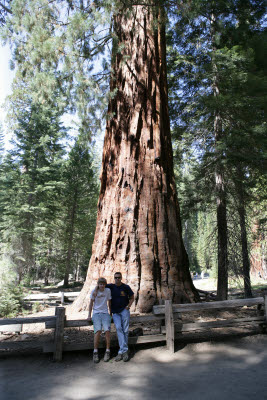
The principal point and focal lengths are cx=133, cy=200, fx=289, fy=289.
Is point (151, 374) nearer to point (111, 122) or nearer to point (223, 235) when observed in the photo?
point (111, 122)

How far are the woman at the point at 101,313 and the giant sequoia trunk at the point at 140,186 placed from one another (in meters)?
1.37

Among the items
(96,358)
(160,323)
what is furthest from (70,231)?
(96,358)

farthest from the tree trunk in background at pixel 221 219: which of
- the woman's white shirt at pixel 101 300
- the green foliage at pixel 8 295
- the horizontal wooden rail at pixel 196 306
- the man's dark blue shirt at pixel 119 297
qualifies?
the green foliage at pixel 8 295

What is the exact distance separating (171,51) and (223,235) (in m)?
8.03

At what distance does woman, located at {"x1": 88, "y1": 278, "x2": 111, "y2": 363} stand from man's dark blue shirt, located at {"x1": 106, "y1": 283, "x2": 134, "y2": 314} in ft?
0.30

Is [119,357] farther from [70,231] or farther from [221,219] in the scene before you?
A: [70,231]

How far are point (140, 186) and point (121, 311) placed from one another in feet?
10.0

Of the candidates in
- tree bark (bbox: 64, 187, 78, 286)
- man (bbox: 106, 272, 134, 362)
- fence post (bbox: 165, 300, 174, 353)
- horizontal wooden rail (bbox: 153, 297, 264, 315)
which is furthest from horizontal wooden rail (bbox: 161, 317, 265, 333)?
tree bark (bbox: 64, 187, 78, 286)

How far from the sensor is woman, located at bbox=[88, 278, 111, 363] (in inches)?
194

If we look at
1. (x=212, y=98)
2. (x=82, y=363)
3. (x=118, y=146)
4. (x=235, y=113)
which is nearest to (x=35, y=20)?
(x=118, y=146)

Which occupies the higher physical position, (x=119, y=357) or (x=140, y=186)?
(x=140, y=186)

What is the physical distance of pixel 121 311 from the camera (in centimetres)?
514

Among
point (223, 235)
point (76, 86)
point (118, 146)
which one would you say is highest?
point (76, 86)

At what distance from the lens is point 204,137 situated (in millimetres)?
11523
